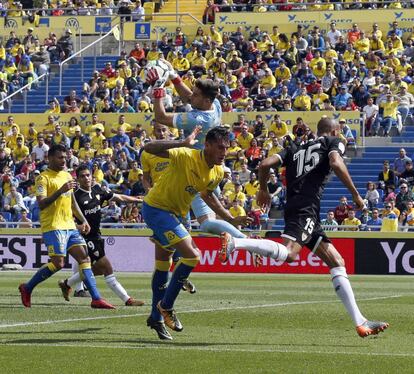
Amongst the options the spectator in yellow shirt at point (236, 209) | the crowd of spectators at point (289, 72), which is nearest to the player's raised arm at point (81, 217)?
the spectator in yellow shirt at point (236, 209)

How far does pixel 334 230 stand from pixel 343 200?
60.1 inches

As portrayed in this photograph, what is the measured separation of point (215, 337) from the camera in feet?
41.7

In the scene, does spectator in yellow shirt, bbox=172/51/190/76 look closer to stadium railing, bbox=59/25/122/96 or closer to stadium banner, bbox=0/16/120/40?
stadium railing, bbox=59/25/122/96

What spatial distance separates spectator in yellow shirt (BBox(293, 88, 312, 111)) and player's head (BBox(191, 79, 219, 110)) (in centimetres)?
2380

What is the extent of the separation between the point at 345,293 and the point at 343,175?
1253 millimetres

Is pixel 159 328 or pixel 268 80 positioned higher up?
pixel 159 328

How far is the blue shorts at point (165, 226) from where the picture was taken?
→ 12.5m

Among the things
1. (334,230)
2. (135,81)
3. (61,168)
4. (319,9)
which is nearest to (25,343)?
(61,168)

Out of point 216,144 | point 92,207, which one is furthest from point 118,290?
point 216,144

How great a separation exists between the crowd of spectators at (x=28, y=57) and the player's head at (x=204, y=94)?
3206cm

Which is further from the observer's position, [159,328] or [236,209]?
[236,209]

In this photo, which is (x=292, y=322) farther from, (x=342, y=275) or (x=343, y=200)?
(x=343, y=200)

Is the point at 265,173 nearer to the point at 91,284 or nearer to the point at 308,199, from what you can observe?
the point at 308,199

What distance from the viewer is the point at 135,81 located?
42.2 m
